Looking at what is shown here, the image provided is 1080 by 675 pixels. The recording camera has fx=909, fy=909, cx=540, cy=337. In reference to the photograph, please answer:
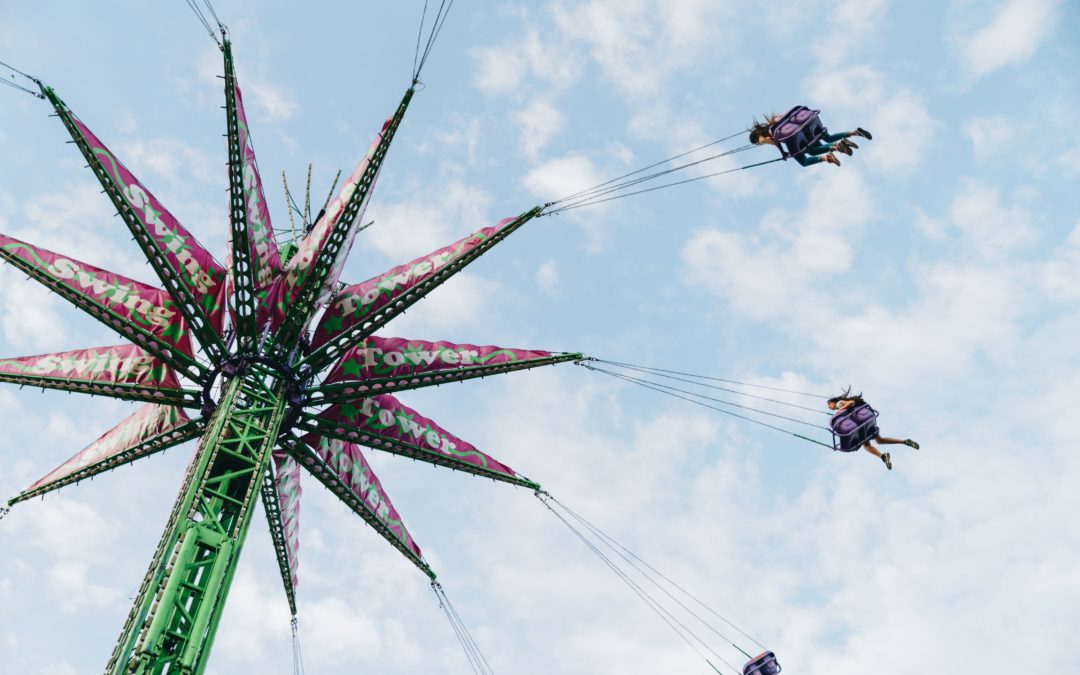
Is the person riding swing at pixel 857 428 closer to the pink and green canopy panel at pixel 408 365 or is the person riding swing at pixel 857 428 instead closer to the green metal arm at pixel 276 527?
the pink and green canopy panel at pixel 408 365

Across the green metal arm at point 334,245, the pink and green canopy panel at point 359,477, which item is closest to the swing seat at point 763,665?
the pink and green canopy panel at point 359,477

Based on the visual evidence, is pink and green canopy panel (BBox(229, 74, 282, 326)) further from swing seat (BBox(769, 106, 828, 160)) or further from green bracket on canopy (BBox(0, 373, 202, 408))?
swing seat (BBox(769, 106, 828, 160))

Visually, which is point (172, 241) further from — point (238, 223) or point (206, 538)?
point (206, 538)

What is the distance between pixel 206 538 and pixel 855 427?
43.7 feet

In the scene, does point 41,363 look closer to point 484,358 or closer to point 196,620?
point 196,620

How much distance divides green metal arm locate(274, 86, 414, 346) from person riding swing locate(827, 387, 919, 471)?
11.3 meters

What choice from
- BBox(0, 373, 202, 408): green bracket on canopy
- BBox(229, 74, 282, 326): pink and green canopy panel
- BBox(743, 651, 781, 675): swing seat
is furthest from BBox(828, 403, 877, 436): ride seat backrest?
BBox(0, 373, 202, 408): green bracket on canopy

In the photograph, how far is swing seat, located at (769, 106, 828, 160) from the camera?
19.6 m

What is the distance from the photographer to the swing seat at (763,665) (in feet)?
63.6

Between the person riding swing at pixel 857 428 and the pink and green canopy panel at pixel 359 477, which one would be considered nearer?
the person riding swing at pixel 857 428

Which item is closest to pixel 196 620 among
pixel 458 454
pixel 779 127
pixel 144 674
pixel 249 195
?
pixel 144 674

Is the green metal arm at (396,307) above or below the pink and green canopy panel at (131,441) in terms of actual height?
above

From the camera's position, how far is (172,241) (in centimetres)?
1959

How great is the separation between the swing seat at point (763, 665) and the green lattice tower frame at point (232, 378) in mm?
6816
